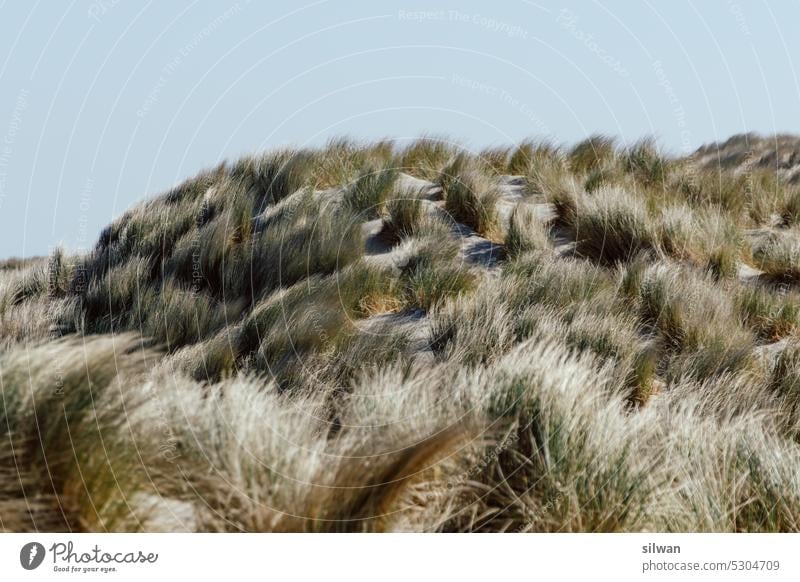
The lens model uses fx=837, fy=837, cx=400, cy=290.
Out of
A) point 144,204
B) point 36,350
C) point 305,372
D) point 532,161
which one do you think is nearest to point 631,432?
point 36,350

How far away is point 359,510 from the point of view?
239 centimetres

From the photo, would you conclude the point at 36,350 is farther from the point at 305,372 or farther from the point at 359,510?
the point at 305,372

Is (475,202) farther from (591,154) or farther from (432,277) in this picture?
(591,154)

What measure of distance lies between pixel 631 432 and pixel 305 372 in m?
2.28

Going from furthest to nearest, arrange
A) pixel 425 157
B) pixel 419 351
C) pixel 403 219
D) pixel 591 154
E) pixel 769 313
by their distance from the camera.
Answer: pixel 591 154, pixel 425 157, pixel 403 219, pixel 769 313, pixel 419 351

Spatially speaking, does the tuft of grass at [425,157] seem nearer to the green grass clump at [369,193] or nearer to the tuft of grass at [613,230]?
the green grass clump at [369,193]

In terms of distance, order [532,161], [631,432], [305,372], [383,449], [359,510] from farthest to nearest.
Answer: [532,161] < [305,372] < [631,432] < [383,449] < [359,510]

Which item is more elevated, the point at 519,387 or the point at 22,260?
the point at 519,387
